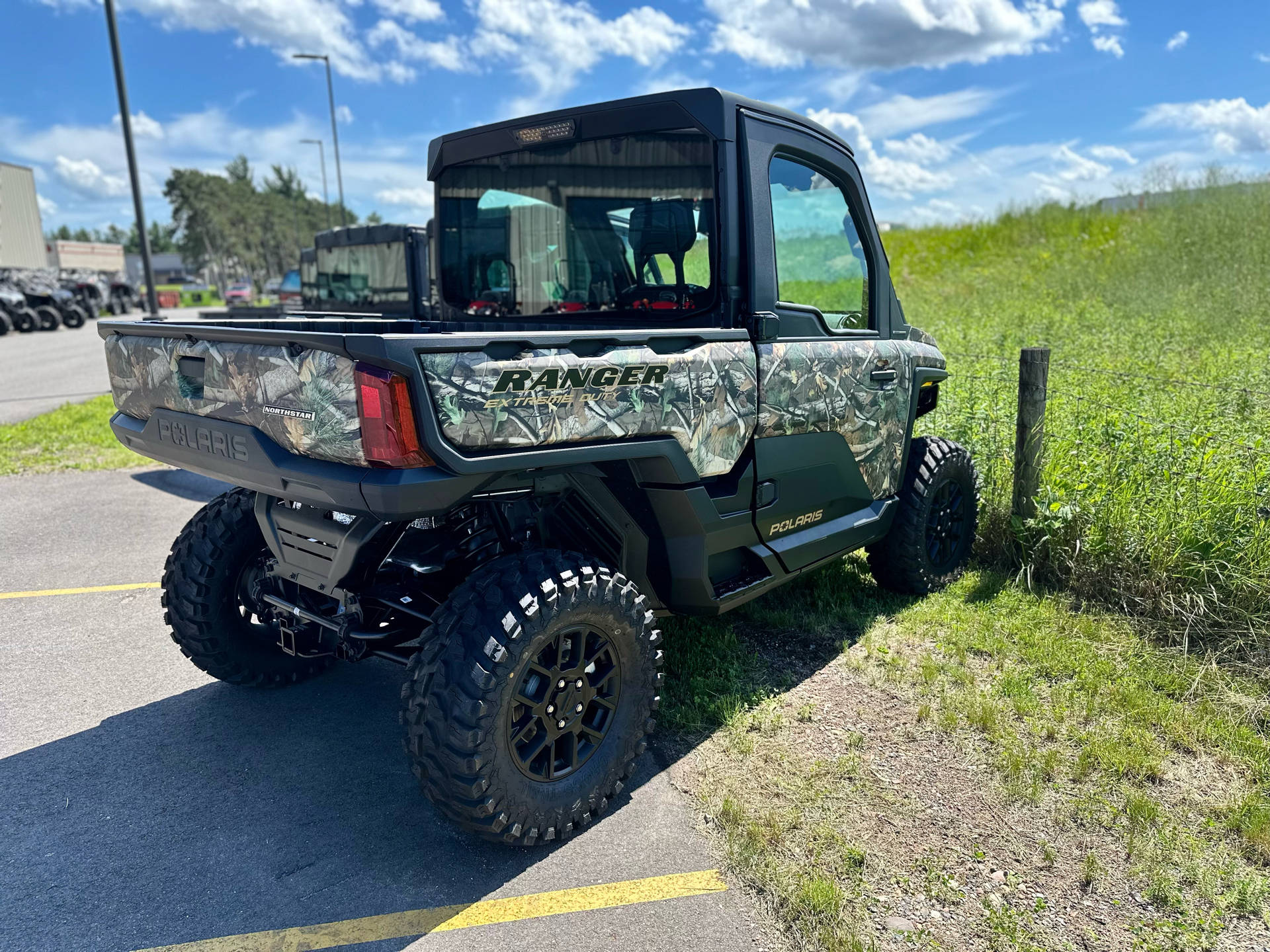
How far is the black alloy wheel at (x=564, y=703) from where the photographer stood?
270 cm

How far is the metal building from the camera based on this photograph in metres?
43.9

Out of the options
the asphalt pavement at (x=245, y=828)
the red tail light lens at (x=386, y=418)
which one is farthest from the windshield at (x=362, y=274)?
the red tail light lens at (x=386, y=418)

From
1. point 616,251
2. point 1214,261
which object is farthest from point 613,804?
point 1214,261

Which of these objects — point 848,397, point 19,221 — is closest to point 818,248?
point 848,397

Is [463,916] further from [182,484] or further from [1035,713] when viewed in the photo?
[182,484]

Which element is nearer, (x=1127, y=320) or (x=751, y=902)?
(x=751, y=902)

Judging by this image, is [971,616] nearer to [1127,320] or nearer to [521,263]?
[521,263]

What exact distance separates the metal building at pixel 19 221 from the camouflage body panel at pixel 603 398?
51.5 m

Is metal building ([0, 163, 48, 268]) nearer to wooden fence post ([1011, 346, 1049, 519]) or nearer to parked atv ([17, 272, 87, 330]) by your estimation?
parked atv ([17, 272, 87, 330])

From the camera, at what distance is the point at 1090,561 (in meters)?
4.60

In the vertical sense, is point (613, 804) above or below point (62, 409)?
below

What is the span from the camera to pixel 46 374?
15047 mm

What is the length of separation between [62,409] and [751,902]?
1117cm

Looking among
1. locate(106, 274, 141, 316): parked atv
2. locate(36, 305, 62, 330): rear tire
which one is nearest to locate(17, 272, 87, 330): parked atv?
locate(36, 305, 62, 330): rear tire
